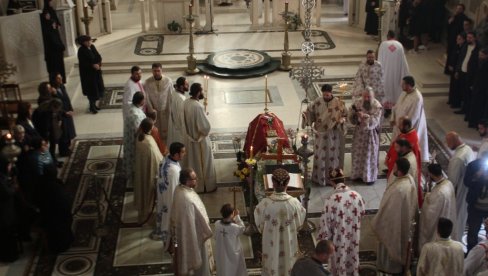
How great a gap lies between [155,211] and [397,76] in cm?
564

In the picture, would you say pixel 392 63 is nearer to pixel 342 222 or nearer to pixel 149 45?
pixel 342 222

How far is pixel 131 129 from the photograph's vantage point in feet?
32.1

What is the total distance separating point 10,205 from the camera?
831 cm

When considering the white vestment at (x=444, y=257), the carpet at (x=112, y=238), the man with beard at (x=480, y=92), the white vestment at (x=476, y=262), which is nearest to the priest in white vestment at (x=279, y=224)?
the carpet at (x=112, y=238)

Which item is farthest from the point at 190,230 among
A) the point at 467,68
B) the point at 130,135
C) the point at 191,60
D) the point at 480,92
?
the point at 191,60

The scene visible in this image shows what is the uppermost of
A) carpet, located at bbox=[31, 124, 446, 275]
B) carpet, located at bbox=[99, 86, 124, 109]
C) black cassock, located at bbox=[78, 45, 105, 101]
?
black cassock, located at bbox=[78, 45, 105, 101]

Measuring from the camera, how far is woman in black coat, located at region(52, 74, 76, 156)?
10.9 meters

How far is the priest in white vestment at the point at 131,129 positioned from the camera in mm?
9477

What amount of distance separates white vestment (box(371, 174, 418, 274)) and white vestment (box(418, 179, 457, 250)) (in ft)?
0.46

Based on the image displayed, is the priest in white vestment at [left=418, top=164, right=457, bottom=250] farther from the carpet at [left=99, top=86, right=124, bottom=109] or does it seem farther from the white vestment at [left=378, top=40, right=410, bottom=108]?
the carpet at [left=99, top=86, right=124, bottom=109]

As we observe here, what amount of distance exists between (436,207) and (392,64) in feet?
18.2

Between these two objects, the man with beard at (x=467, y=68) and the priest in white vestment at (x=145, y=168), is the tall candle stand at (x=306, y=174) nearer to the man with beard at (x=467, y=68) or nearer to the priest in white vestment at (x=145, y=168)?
the priest in white vestment at (x=145, y=168)

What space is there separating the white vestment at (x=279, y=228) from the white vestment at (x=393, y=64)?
600 centimetres

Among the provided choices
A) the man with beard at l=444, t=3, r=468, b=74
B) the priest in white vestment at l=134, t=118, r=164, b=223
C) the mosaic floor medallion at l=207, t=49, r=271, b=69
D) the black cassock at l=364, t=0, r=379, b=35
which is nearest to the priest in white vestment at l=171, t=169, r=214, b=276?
the priest in white vestment at l=134, t=118, r=164, b=223
